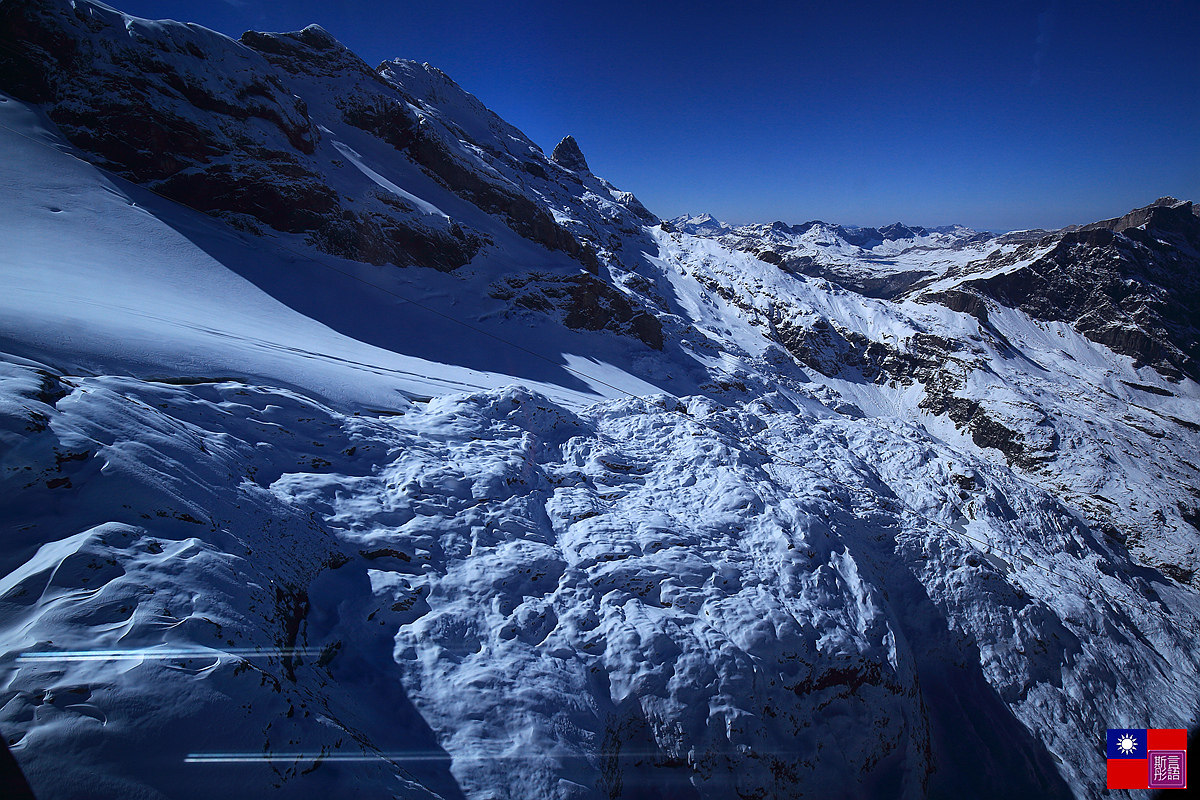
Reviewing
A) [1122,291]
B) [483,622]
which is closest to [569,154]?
[1122,291]

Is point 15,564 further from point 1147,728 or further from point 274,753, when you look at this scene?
point 1147,728

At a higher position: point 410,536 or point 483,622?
point 410,536

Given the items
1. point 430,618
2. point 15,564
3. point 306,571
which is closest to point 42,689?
point 15,564

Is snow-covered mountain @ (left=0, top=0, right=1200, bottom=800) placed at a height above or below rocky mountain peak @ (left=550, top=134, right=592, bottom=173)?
below

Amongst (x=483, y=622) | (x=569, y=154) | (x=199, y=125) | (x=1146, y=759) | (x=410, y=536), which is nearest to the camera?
(x=483, y=622)

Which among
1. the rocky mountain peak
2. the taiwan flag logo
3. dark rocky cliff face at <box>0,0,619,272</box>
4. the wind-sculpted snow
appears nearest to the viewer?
the wind-sculpted snow

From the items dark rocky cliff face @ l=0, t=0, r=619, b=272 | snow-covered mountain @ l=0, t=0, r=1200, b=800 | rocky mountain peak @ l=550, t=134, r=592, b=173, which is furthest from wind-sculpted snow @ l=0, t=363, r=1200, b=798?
rocky mountain peak @ l=550, t=134, r=592, b=173

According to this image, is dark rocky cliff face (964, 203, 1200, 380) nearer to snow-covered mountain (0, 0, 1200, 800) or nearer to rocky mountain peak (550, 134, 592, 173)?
snow-covered mountain (0, 0, 1200, 800)

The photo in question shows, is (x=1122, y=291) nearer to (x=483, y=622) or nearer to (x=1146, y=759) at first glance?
(x=1146, y=759)
